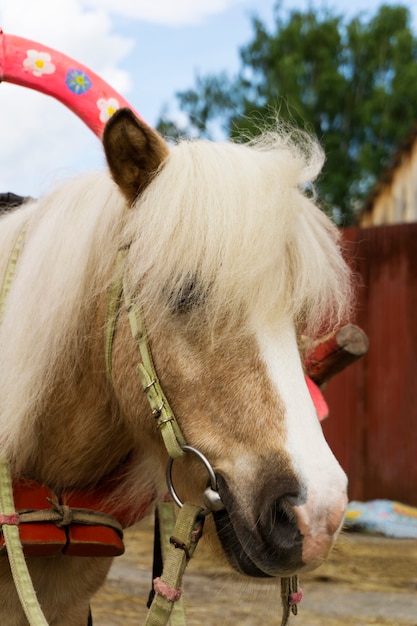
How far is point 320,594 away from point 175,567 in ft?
10.9

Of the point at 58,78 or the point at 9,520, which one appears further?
the point at 58,78

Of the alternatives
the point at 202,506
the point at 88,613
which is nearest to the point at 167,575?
the point at 202,506

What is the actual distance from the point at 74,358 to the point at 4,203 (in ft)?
2.93

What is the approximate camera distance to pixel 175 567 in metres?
1.66

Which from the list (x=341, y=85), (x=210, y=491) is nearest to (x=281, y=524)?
(x=210, y=491)

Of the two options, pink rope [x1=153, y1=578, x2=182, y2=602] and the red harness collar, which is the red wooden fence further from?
pink rope [x1=153, y1=578, x2=182, y2=602]

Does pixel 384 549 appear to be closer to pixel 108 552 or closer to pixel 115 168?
pixel 108 552

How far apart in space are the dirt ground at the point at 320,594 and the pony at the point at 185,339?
5.30 feet

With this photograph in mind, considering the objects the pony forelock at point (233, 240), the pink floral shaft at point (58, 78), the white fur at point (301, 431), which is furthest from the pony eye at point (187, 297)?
the pink floral shaft at point (58, 78)

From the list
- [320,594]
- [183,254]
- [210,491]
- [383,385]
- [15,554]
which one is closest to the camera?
[210,491]

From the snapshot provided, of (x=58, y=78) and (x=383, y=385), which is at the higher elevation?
(x=58, y=78)

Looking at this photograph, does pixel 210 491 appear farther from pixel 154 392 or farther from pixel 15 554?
pixel 15 554

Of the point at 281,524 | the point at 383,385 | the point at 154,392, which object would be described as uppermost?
the point at 154,392

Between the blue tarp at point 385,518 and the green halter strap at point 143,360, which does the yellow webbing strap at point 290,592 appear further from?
the blue tarp at point 385,518
